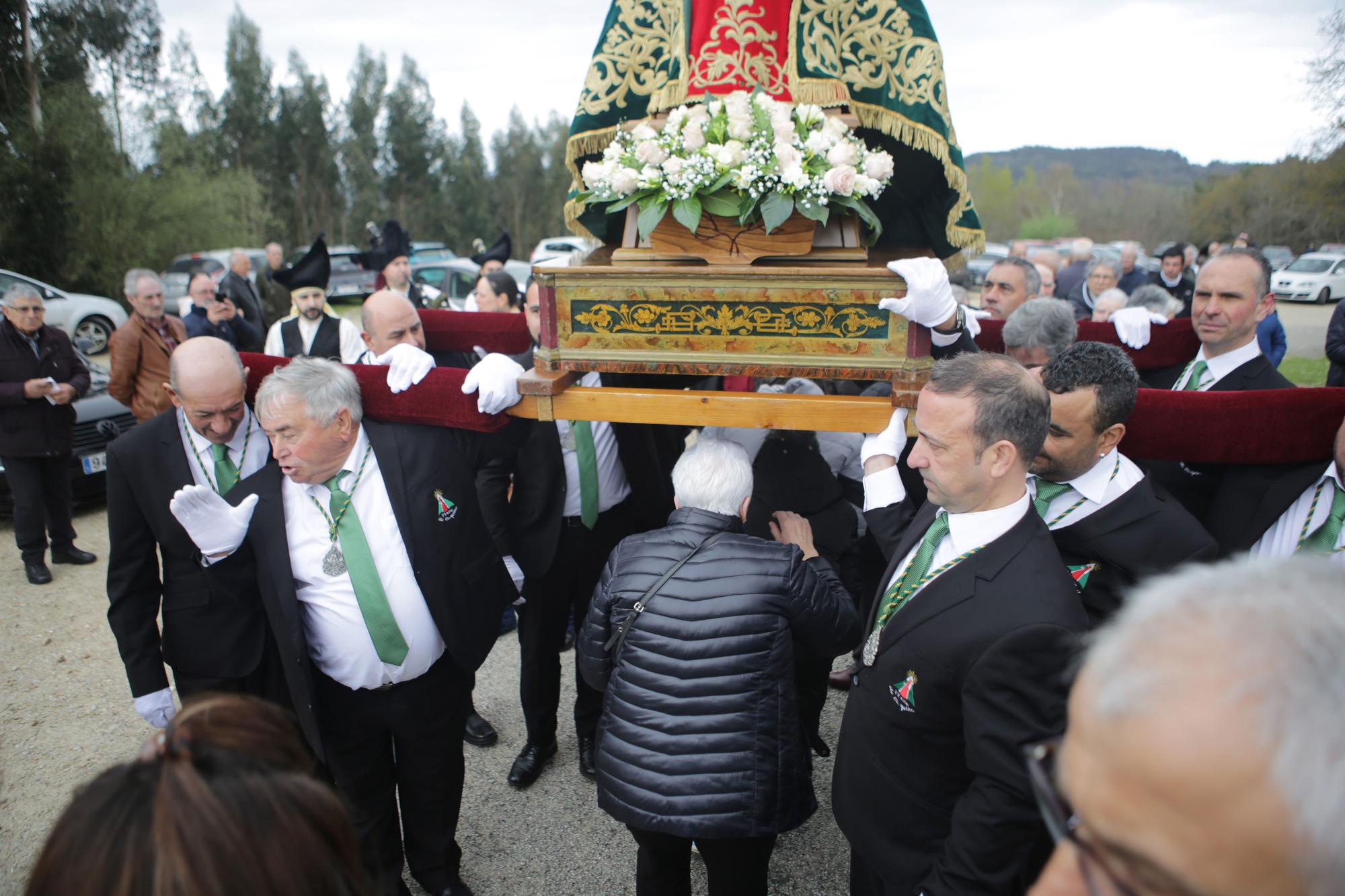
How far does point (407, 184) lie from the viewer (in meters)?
41.9

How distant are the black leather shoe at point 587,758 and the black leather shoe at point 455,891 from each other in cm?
75

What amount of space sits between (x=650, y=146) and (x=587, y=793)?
264cm

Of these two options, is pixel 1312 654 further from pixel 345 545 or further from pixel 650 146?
pixel 345 545

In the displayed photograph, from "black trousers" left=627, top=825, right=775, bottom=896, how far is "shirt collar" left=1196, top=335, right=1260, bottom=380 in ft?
8.09

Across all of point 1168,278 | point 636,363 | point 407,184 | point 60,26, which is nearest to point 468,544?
point 636,363

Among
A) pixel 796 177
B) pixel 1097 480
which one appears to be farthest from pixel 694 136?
pixel 1097 480

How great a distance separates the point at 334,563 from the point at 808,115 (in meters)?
2.06

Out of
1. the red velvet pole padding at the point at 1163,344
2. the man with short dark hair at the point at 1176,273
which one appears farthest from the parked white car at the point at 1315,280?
the red velvet pole padding at the point at 1163,344

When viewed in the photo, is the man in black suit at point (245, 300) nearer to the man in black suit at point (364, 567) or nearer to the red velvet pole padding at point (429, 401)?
the red velvet pole padding at point (429, 401)

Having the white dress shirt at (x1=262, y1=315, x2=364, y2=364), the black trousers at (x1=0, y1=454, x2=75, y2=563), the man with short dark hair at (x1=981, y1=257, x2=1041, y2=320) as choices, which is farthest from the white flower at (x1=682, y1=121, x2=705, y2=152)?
the black trousers at (x1=0, y1=454, x2=75, y2=563)

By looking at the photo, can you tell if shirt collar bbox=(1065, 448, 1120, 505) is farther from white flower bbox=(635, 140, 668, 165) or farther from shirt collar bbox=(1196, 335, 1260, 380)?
white flower bbox=(635, 140, 668, 165)

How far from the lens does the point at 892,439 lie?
227 centimetres

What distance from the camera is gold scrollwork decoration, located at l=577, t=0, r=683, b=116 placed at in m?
3.01

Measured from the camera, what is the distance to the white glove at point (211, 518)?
2246mm
